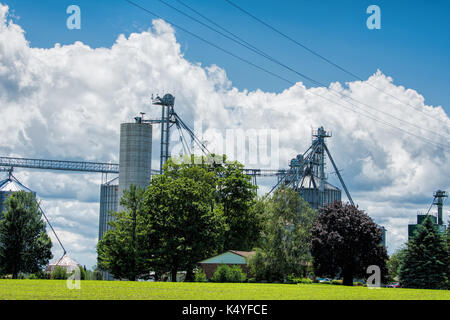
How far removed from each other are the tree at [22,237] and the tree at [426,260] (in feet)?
142

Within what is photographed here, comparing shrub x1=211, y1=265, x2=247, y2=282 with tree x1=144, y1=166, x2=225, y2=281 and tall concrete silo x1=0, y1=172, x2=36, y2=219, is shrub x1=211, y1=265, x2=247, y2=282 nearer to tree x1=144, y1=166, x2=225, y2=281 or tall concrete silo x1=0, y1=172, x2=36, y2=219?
tree x1=144, y1=166, x2=225, y2=281

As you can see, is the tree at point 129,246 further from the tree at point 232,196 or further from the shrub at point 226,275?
the shrub at point 226,275

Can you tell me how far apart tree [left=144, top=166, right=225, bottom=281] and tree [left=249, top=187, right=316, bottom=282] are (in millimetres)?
5631

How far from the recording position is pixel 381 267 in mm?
60250

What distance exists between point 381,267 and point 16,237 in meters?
42.4

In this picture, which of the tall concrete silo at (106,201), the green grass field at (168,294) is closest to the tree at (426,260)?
the green grass field at (168,294)

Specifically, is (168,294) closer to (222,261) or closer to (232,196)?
(222,261)

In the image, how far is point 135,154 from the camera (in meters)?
104

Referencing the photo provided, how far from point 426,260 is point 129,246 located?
34044mm

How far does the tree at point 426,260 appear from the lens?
6309 cm

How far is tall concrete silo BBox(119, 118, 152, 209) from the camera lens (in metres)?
103

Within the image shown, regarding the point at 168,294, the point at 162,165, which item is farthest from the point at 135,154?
the point at 168,294
